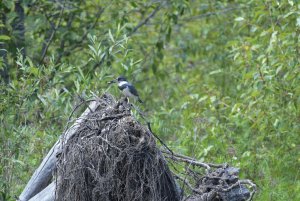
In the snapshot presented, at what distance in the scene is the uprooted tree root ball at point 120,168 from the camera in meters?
5.52

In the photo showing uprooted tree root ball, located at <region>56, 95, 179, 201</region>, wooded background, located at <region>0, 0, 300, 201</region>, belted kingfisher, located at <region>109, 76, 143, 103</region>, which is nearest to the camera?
uprooted tree root ball, located at <region>56, 95, 179, 201</region>

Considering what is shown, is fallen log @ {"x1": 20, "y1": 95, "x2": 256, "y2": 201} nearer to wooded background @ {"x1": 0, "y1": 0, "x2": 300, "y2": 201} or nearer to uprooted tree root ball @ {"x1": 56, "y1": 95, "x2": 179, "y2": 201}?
uprooted tree root ball @ {"x1": 56, "y1": 95, "x2": 179, "y2": 201}

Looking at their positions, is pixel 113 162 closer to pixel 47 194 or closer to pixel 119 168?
pixel 119 168

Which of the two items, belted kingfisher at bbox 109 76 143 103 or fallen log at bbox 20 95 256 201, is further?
belted kingfisher at bbox 109 76 143 103

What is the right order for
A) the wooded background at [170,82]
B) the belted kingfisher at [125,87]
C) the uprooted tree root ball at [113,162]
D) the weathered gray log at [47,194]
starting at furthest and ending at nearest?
the belted kingfisher at [125,87], the wooded background at [170,82], the weathered gray log at [47,194], the uprooted tree root ball at [113,162]

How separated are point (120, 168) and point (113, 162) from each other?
90 mm

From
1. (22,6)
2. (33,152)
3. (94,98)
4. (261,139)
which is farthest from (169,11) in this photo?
(94,98)

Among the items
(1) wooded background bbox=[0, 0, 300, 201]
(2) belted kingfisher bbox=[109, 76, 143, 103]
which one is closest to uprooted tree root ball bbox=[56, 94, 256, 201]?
(1) wooded background bbox=[0, 0, 300, 201]

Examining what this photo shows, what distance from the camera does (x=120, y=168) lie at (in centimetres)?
557

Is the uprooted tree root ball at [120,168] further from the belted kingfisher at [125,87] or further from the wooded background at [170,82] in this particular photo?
the belted kingfisher at [125,87]

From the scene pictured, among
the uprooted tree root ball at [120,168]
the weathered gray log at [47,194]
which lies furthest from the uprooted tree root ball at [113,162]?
the weathered gray log at [47,194]

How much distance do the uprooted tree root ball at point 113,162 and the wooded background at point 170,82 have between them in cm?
125

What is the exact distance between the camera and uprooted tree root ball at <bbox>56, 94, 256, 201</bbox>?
18.1 feet

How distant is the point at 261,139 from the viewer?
9.13 meters
